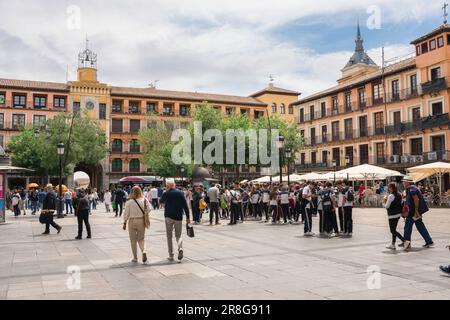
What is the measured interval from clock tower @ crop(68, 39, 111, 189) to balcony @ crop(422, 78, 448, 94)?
1456 inches

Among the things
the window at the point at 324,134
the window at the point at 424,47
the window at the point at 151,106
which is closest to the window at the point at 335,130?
the window at the point at 324,134

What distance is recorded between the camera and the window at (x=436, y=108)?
3341 centimetres

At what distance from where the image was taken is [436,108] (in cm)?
3384

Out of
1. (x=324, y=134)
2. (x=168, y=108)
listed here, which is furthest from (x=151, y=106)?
(x=324, y=134)

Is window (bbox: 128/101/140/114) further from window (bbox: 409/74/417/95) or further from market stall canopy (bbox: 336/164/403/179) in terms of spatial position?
market stall canopy (bbox: 336/164/403/179)

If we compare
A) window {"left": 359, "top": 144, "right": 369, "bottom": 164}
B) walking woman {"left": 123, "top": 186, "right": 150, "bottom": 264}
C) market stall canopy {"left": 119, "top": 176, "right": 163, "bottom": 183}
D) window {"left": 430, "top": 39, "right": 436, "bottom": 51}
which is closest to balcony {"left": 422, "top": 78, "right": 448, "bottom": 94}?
window {"left": 430, "top": 39, "right": 436, "bottom": 51}

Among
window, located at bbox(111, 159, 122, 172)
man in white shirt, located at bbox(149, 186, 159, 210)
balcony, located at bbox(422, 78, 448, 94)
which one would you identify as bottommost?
man in white shirt, located at bbox(149, 186, 159, 210)

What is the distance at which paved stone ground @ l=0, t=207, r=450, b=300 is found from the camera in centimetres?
565

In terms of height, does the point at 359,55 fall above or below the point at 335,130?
above

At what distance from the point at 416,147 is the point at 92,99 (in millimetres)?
38206

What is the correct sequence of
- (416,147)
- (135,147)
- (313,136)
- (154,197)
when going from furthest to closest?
(135,147) < (313,136) < (416,147) < (154,197)

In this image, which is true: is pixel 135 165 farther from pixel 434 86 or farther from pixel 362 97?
pixel 434 86
